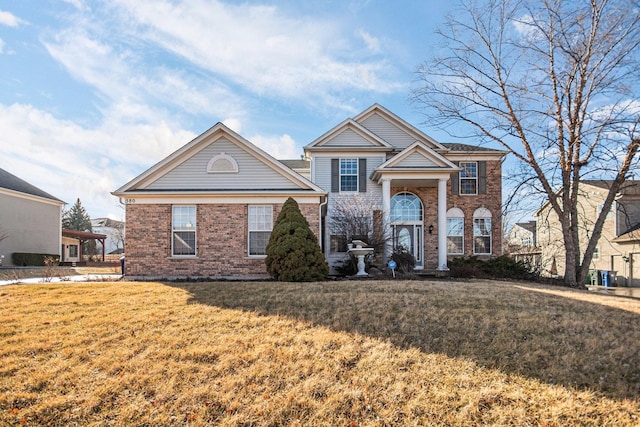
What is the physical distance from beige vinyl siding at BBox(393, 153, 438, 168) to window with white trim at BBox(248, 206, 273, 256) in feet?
19.1

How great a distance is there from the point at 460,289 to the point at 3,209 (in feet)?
89.9

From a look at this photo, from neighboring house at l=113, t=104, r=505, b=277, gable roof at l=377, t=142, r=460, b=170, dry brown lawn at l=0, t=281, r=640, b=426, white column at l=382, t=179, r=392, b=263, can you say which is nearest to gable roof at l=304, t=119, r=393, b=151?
gable roof at l=377, t=142, r=460, b=170

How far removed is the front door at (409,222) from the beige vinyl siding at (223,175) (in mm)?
5993

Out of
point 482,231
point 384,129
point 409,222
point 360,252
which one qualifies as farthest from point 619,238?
point 360,252

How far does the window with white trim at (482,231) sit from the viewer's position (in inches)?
729

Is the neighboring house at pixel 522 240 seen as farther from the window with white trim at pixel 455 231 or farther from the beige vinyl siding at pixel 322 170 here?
the beige vinyl siding at pixel 322 170

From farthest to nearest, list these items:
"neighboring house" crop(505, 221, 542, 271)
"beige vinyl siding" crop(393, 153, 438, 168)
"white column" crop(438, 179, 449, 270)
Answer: "neighboring house" crop(505, 221, 542, 271), "white column" crop(438, 179, 449, 270), "beige vinyl siding" crop(393, 153, 438, 168)

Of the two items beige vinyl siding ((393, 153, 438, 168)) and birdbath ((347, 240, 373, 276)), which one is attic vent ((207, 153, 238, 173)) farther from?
beige vinyl siding ((393, 153, 438, 168))

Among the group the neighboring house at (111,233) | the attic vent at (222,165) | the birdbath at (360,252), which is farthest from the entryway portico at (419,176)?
the neighboring house at (111,233)

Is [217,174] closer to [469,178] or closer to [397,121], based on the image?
[397,121]

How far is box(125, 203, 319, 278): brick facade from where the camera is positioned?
13.7 m

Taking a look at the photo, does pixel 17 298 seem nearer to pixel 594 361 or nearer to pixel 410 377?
pixel 410 377

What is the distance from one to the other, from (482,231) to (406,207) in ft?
12.9

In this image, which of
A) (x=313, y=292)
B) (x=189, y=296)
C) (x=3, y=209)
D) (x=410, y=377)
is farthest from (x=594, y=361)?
(x=3, y=209)
